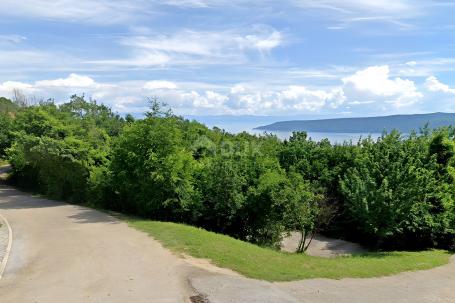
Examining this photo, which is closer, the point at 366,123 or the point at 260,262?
the point at 260,262

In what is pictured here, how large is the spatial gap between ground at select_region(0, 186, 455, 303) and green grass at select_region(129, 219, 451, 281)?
457mm

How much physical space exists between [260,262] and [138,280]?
157 inches

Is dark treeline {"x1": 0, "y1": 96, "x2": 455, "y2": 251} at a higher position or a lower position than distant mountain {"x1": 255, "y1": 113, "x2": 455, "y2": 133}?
lower

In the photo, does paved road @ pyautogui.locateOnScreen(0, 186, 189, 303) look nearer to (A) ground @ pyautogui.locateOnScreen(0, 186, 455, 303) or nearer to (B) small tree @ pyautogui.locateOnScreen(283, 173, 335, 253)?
(A) ground @ pyautogui.locateOnScreen(0, 186, 455, 303)

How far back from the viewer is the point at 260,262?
1451 centimetres

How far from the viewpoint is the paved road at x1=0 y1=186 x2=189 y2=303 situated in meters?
11.1

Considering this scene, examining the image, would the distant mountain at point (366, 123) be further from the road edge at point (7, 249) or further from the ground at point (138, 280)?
the ground at point (138, 280)

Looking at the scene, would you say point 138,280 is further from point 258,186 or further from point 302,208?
point 302,208

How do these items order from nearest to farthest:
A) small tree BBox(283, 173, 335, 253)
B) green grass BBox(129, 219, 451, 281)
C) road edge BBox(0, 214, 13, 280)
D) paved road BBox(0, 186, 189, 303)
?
paved road BBox(0, 186, 189, 303) < road edge BBox(0, 214, 13, 280) < green grass BBox(129, 219, 451, 281) < small tree BBox(283, 173, 335, 253)

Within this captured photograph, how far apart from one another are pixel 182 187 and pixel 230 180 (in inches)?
92.9

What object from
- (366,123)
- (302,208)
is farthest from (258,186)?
(366,123)

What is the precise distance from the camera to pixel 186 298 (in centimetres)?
1090

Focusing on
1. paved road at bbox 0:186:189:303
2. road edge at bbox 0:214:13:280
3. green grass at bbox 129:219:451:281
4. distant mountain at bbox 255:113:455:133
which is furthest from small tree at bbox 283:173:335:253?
distant mountain at bbox 255:113:455:133

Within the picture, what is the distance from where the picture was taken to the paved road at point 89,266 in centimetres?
1112
